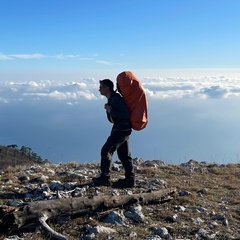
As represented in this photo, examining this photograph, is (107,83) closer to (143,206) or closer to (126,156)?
(126,156)

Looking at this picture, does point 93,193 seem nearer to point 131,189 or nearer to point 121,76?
point 131,189

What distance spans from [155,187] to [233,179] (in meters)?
3.64

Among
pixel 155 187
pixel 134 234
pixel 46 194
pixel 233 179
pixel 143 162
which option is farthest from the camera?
pixel 143 162

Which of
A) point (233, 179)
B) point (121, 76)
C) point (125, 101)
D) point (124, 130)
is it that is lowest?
Result: point (233, 179)

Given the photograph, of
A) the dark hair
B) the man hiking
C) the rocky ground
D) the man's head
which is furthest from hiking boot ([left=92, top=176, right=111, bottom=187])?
the dark hair

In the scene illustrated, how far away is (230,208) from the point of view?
866 centimetres

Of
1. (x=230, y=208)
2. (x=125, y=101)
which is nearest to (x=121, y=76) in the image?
(x=125, y=101)

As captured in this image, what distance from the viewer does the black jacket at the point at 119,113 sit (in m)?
8.69

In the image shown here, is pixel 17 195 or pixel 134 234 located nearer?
pixel 134 234

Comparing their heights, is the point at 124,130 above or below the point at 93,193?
above

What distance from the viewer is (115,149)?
30.0 ft

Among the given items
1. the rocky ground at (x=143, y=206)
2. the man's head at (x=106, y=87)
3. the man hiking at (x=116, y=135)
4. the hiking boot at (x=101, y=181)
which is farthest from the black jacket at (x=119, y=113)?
the rocky ground at (x=143, y=206)

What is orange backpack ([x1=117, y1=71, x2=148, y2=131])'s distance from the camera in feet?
28.3

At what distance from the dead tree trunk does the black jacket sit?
1586mm
